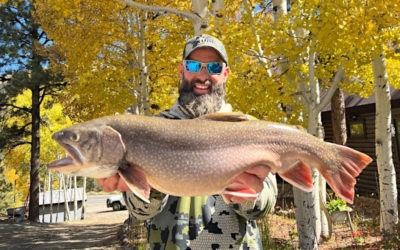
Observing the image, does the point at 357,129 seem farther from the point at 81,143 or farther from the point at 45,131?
the point at 45,131

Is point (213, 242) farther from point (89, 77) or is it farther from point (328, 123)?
point (328, 123)

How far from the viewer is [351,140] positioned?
15.9 meters

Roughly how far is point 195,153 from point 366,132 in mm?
14706

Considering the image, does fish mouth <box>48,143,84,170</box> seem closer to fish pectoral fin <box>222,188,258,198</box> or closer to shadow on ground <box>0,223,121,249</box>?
fish pectoral fin <box>222,188,258,198</box>

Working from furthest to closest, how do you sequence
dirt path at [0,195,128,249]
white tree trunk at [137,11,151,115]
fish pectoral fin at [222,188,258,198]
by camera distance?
dirt path at [0,195,128,249], white tree trunk at [137,11,151,115], fish pectoral fin at [222,188,258,198]

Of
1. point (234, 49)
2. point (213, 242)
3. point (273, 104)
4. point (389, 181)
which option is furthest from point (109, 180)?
point (389, 181)

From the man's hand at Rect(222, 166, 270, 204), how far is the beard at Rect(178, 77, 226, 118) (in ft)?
2.31

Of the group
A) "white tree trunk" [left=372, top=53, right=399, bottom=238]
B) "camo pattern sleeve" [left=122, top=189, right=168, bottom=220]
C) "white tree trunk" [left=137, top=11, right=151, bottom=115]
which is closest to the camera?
"camo pattern sleeve" [left=122, top=189, right=168, bottom=220]

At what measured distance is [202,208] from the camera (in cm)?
245

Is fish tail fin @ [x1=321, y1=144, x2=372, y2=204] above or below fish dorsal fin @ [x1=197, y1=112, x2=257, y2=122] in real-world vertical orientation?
below

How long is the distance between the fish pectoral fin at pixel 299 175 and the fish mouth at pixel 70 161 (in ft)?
3.43

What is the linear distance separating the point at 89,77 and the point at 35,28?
7476 millimetres

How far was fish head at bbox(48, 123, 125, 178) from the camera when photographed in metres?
1.54

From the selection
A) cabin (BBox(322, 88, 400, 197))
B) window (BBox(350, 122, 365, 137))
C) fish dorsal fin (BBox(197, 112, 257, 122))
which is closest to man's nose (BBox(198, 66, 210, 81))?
fish dorsal fin (BBox(197, 112, 257, 122))
